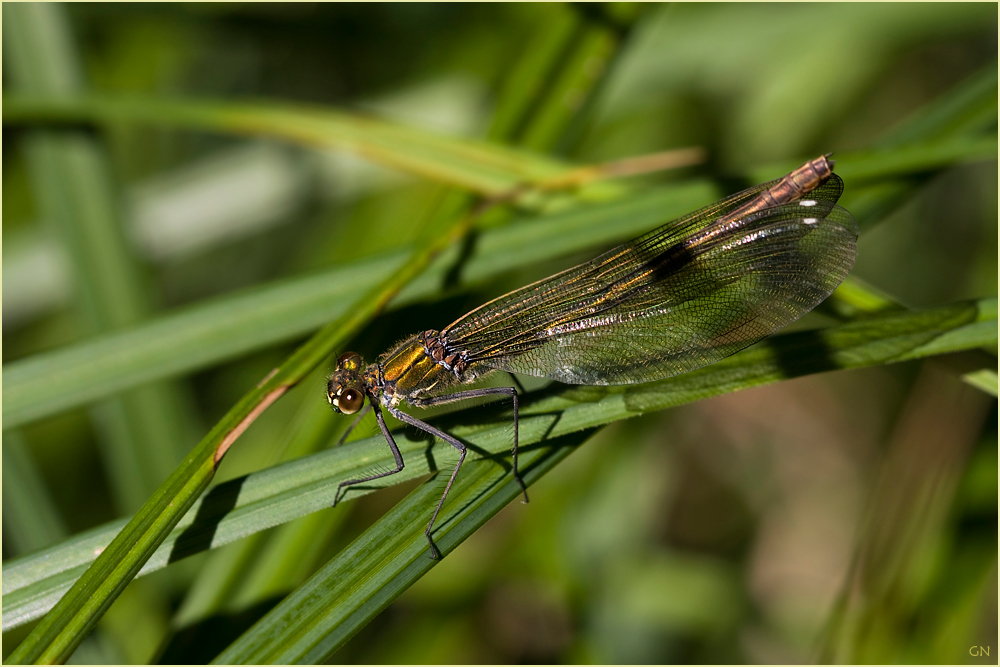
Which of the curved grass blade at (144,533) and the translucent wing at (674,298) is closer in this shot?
the curved grass blade at (144,533)

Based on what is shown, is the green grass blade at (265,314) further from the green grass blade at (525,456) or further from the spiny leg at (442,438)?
the green grass blade at (525,456)

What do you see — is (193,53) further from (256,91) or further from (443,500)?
(443,500)

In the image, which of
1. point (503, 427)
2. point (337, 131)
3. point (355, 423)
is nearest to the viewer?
point (503, 427)

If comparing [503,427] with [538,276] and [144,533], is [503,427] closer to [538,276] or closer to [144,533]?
[144,533]

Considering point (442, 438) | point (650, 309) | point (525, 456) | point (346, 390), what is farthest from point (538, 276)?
point (525, 456)

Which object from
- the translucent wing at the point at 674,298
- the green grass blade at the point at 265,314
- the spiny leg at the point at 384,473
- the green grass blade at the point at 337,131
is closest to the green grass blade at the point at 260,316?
the green grass blade at the point at 265,314
